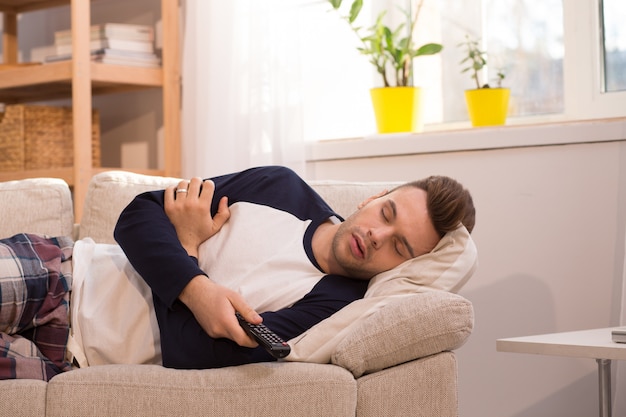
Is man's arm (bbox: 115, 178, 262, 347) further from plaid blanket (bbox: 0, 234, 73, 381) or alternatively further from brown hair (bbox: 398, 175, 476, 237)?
brown hair (bbox: 398, 175, 476, 237)

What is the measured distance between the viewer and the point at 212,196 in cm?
203

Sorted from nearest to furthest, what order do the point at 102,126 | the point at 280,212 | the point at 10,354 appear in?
the point at 10,354
the point at 280,212
the point at 102,126

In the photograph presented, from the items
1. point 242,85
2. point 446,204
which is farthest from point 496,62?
point 446,204

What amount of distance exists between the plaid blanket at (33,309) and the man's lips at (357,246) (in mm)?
603

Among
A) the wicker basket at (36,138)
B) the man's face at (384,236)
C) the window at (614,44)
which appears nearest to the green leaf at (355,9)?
the window at (614,44)

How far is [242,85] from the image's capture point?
314 centimetres

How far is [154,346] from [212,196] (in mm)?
364

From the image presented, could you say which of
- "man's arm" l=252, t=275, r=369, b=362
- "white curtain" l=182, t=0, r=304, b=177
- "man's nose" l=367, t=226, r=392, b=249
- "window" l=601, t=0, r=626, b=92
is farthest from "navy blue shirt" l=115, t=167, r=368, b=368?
"window" l=601, t=0, r=626, b=92

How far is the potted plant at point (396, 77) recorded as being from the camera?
2996 mm

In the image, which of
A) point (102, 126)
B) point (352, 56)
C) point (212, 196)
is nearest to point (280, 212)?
point (212, 196)

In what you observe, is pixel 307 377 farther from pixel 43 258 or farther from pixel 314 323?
pixel 43 258

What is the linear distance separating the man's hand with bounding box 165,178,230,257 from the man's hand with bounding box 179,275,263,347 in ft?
Result: 0.78

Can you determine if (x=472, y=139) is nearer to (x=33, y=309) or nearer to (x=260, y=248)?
(x=260, y=248)

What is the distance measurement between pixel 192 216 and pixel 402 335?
0.56 meters
